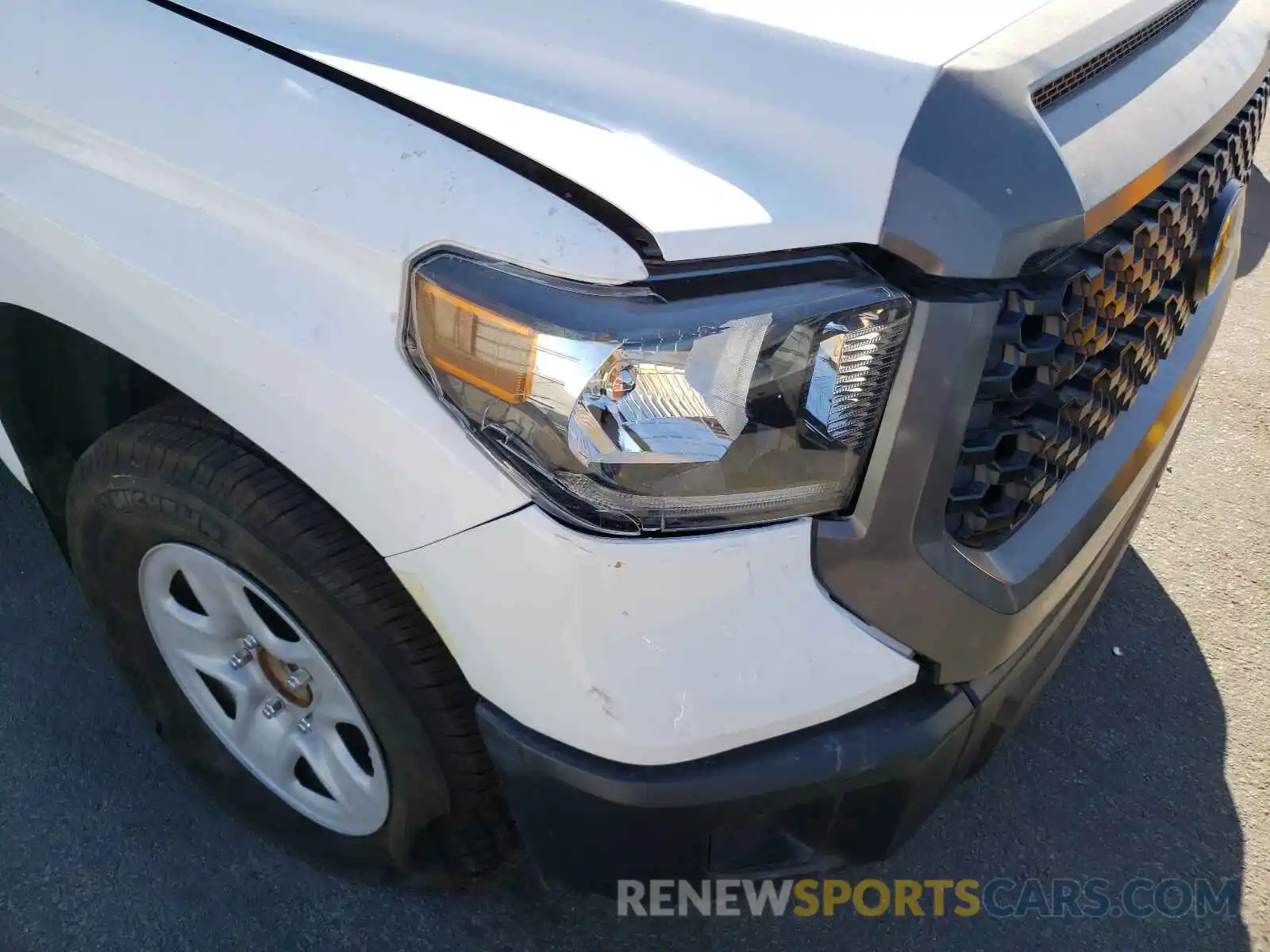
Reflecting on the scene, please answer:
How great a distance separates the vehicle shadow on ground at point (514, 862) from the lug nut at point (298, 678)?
48 cm

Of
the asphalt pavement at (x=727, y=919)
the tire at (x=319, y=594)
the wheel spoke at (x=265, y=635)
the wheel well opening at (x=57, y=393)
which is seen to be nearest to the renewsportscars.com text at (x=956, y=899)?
the asphalt pavement at (x=727, y=919)

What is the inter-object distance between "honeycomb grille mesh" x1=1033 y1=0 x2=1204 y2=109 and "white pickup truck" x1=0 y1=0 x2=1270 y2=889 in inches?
0.4

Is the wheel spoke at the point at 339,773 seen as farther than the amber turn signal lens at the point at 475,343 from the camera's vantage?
Yes

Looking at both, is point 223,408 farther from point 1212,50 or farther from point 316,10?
point 1212,50

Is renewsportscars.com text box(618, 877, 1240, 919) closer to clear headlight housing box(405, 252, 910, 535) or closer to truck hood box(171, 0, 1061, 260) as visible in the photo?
clear headlight housing box(405, 252, 910, 535)

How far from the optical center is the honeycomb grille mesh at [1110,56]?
1.48 metres

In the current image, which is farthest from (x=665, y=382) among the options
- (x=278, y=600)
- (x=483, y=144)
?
(x=278, y=600)

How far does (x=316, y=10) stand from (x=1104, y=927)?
7.15 ft

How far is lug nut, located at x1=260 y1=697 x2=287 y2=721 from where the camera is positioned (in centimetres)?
200

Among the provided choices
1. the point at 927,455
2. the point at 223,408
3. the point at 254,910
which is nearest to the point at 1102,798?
the point at 927,455

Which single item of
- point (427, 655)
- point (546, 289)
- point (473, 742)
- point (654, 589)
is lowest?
point (473, 742)

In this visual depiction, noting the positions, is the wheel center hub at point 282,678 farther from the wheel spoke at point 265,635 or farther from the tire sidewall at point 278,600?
the tire sidewall at point 278,600

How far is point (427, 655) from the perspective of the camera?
1.60 metres

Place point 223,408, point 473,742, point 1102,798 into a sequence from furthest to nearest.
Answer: point 1102,798, point 473,742, point 223,408
